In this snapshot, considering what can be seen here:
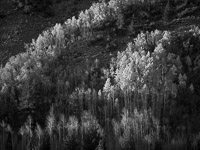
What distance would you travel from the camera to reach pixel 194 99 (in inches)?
6132

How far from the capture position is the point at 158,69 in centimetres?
16275

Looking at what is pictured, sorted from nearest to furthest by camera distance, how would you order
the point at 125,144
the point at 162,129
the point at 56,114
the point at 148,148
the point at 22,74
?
the point at 125,144
the point at 148,148
the point at 162,129
the point at 56,114
the point at 22,74

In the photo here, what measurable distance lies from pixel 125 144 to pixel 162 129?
95.7ft

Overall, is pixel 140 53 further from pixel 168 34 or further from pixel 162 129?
pixel 162 129

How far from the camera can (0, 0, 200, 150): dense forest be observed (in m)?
114

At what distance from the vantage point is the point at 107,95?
500ft

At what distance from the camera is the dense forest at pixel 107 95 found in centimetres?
11425

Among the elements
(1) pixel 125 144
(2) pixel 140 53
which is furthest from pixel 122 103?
(1) pixel 125 144

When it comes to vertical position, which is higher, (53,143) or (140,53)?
(140,53)

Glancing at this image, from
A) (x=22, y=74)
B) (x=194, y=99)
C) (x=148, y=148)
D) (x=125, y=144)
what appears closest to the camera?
(x=125, y=144)

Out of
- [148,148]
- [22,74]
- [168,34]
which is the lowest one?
[148,148]

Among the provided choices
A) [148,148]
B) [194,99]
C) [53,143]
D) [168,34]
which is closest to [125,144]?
[148,148]

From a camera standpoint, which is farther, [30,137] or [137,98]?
[137,98]

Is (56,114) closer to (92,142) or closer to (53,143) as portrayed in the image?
(53,143)
